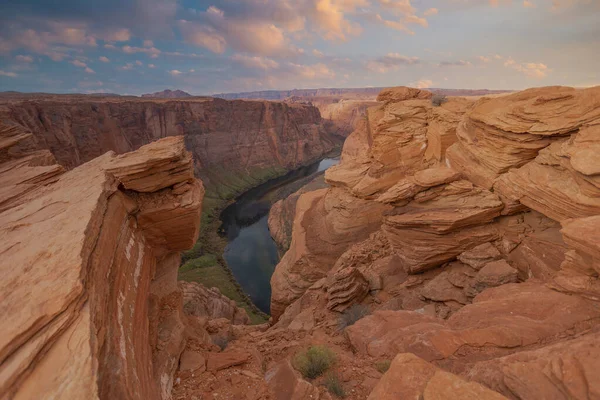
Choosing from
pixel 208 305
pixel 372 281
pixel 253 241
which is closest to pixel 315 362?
pixel 372 281

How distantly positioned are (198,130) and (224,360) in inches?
2644

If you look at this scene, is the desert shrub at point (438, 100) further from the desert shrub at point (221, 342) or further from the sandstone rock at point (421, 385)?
the sandstone rock at point (421, 385)

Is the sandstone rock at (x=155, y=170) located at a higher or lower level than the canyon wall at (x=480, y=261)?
higher

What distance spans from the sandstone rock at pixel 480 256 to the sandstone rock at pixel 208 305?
14701mm

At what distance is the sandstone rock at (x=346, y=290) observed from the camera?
13852 millimetres

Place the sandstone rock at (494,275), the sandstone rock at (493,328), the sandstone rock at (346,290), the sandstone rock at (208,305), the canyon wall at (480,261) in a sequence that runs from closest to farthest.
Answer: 1. the canyon wall at (480,261)
2. the sandstone rock at (493,328)
3. the sandstone rock at (494,275)
4. the sandstone rock at (346,290)
5. the sandstone rock at (208,305)

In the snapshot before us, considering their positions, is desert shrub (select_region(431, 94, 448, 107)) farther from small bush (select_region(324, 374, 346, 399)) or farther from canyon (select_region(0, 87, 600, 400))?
small bush (select_region(324, 374, 346, 399))

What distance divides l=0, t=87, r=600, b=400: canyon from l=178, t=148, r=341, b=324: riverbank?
9.00 m

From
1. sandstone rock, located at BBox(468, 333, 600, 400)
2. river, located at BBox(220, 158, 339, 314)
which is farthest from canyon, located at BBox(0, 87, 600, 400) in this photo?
river, located at BBox(220, 158, 339, 314)

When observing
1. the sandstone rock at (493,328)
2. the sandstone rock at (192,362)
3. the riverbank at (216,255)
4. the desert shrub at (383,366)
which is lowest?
the riverbank at (216,255)

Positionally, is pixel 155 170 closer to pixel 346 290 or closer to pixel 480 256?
pixel 346 290

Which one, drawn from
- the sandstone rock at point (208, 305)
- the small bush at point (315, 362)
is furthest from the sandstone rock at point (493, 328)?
the sandstone rock at point (208, 305)

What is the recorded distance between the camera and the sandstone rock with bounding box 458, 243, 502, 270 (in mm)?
11750

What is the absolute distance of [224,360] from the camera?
8.41 m
